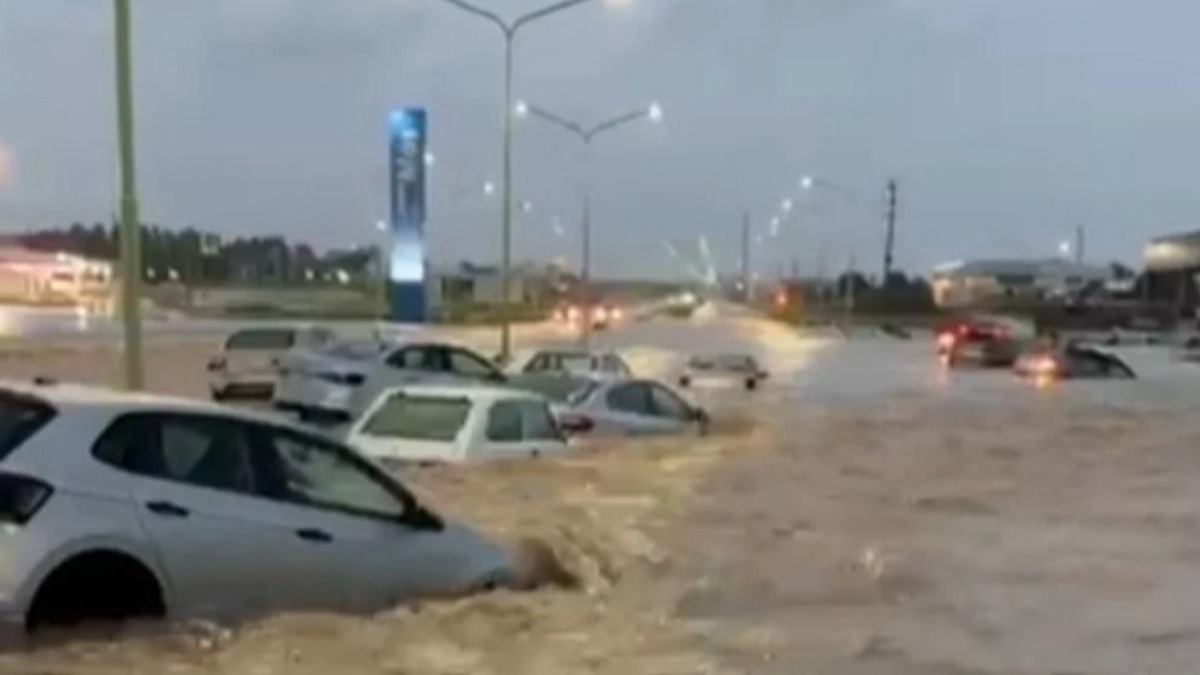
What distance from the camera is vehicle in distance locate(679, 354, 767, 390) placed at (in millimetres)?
50844

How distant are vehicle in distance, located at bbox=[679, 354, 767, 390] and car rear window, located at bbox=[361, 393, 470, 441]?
29.6 meters

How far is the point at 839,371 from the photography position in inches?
2491

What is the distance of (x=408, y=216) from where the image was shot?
10075 cm

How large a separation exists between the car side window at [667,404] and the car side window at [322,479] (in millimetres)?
17779

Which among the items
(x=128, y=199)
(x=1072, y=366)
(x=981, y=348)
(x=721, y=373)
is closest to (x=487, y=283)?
(x=981, y=348)

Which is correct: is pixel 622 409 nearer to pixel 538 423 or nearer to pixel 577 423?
pixel 577 423

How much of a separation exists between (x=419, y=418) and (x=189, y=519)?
32.3 ft

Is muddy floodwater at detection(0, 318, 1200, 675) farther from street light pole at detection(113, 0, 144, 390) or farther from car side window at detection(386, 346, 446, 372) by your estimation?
car side window at detection(386, 346, 446, 372)

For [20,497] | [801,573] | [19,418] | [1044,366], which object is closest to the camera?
[20,497]

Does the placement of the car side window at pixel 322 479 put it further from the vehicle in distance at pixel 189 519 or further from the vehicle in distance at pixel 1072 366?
the vehicle in distance at pixel 1072 366

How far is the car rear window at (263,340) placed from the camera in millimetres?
40125

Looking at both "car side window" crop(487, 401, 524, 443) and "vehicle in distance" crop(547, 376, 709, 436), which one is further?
"vehicle in distance" crop(547, 376, 709, 436)

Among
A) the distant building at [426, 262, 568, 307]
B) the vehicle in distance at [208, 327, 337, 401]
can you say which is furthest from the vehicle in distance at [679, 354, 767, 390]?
the distant building at [426, 262, 568, 307]

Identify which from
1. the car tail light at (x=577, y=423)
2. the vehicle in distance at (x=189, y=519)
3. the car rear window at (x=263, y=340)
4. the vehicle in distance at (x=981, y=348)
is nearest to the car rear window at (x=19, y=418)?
the vehicle in distance at (x=189, y=519)
